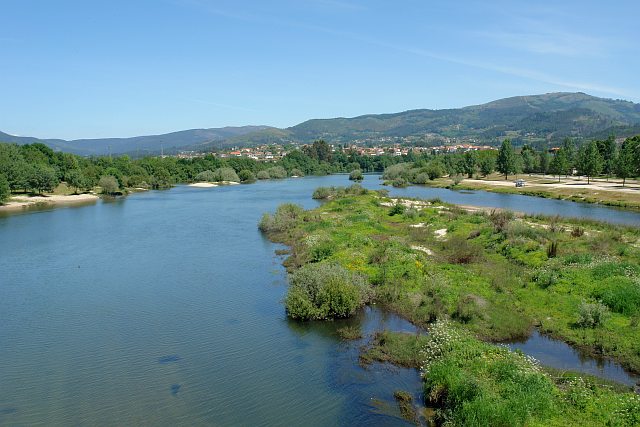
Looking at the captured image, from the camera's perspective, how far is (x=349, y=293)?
75.6ft

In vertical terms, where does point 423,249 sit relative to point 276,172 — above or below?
above

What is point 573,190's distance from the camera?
7375cm

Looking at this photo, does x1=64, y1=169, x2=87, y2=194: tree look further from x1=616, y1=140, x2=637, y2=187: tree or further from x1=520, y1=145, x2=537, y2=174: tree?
x1=520, y1=145, x2=537, y2=174: tree

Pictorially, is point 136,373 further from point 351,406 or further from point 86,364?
point 351,406

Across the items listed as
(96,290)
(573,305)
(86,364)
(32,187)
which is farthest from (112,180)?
(573,305)

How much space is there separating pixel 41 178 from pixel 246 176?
56.0 m

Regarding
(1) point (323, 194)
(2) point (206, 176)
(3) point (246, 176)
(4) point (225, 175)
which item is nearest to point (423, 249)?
(1) point (323, 194)

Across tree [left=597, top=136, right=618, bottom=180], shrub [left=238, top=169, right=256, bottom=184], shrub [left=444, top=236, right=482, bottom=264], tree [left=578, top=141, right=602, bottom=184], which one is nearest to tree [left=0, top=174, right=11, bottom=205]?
shrub [left=238, top=169, right=256, bottom=184]

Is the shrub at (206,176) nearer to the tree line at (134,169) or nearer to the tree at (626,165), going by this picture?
the tree line at (134,169)

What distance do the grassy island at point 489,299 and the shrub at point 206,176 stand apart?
8987 cm

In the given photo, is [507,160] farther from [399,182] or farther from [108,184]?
[108,184]

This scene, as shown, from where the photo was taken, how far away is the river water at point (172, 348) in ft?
51.5

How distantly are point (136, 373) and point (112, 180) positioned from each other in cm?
8520

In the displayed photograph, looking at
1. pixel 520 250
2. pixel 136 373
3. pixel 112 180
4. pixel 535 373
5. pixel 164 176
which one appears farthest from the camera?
pixel 164 176
